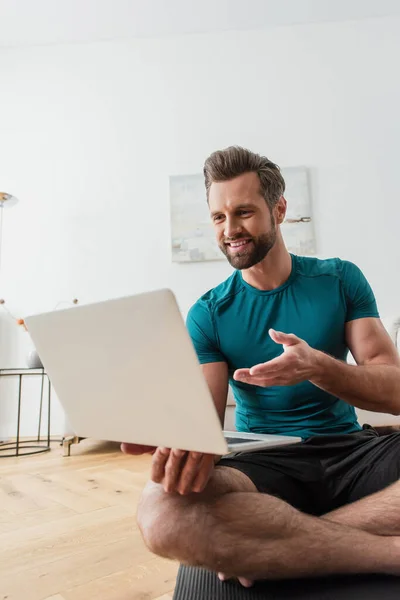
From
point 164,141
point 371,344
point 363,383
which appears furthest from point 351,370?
point 164,141

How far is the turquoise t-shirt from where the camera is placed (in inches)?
Result: 42.4

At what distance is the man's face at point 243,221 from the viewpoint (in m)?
1.19

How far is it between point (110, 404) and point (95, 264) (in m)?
2.59

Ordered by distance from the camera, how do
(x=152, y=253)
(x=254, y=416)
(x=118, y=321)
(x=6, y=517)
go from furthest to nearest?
(x=152, y=253), (x=6, y=517), (x=254, y=416), (x=118, y=321)

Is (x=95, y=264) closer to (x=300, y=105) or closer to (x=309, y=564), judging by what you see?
(x=300, y=105)

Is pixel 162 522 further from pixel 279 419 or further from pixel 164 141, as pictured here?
pixel 164 141

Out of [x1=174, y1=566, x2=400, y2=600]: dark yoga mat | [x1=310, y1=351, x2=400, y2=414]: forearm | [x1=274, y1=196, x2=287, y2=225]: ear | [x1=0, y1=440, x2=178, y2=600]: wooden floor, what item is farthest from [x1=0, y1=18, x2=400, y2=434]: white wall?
[x1=174, y1=566, x2=400, y2=600]: dark yoga mat

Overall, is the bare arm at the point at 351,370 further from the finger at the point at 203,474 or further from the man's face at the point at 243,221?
the man's face at the point at 243,221

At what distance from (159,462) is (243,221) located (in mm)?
668

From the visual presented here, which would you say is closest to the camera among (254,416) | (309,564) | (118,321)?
(118,321)

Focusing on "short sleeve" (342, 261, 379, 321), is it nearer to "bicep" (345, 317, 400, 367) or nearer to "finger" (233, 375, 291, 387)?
"bicep" (345, 317, 400, 367)

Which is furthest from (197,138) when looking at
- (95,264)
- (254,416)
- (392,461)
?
(392,461)

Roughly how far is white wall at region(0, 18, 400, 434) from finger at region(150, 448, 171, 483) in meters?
2.37

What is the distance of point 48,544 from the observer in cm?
117
